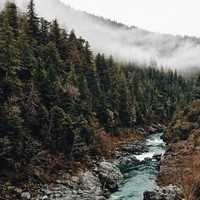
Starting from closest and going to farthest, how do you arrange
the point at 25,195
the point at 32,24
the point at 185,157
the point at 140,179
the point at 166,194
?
the point at 166,194, the point at 25,195, the point at 140,179, the point at 185,157, the point at 32,24

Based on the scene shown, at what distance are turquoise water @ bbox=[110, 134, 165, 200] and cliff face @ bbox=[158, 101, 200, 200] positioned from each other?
5.78 ft

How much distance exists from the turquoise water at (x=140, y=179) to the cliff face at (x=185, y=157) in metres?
1.76

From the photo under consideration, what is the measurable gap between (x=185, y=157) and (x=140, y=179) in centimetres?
882

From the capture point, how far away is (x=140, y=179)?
61.2m

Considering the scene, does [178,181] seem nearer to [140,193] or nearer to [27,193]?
[140,193]

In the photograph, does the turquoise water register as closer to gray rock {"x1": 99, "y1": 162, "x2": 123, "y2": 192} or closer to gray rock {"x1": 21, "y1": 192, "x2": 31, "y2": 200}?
gray rock {"x1": 99, "y1": 162, "x2": 123, "y2": 192}

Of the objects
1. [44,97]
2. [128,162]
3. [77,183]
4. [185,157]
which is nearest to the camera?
[77,183]

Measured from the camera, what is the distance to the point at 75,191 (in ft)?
174

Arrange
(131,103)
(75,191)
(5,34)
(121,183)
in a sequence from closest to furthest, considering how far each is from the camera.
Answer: (75,191), (121,183), (5,34), (131,103)

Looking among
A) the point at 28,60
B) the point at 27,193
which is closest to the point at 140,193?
the point at 27,193

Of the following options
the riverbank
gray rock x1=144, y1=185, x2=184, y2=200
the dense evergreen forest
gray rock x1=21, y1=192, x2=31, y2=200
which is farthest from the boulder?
gray rock x1=21, y1=192, x2=31, y2=200

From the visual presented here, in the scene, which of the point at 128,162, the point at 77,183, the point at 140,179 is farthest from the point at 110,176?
the point at 128,162

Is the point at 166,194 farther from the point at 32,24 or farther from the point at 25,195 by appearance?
the point at 32,24

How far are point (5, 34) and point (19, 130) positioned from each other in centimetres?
1713
